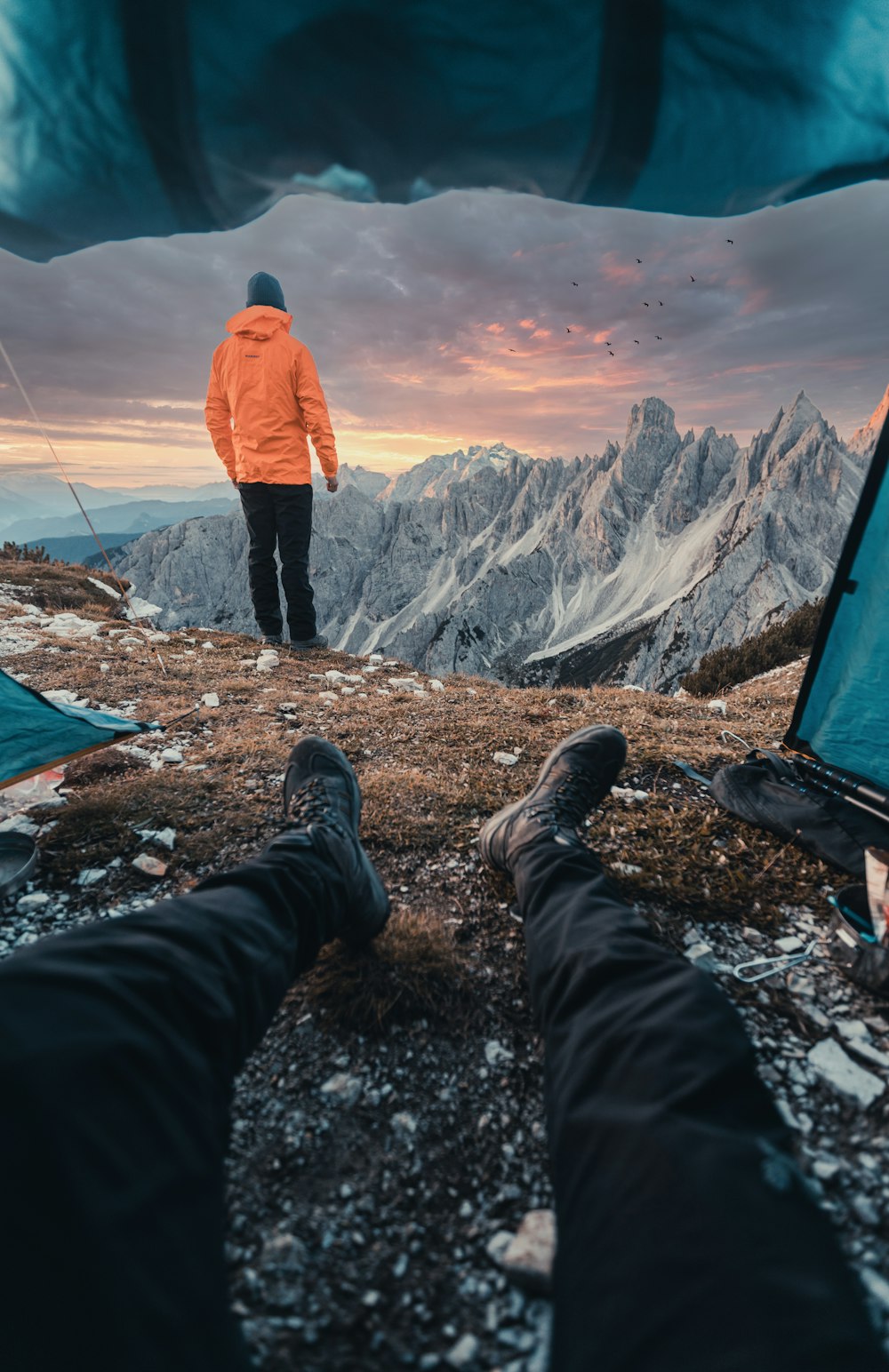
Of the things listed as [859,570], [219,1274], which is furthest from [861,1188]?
[859,570]

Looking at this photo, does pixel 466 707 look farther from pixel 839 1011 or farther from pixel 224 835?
pixel 839 1011

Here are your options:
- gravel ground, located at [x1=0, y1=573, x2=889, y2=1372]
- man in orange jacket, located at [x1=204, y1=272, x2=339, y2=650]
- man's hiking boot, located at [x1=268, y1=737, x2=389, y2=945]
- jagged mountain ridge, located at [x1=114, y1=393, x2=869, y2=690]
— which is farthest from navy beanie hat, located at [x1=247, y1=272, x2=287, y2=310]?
jagged mountain ridge, located at [x1=114, y1=393, x2=869, y2=690]

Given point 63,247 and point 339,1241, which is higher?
point 63,247

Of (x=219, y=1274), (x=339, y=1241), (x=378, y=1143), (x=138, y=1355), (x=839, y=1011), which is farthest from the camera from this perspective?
(x=839, y=1011)

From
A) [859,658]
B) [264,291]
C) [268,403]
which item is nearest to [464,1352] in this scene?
[859,658]

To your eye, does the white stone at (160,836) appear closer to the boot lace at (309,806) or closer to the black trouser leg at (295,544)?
the boot lace at (309,806)

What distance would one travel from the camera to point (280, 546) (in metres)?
9.35

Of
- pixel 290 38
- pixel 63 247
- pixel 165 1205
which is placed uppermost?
pixel 290 38

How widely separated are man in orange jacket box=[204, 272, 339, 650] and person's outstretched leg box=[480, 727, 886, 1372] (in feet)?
25.1

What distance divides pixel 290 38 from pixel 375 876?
438 centimetres

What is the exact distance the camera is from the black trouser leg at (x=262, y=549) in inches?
364

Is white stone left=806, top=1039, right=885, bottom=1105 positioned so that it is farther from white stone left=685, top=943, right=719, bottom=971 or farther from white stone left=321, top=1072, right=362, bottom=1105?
white stone left=321, top=1072, right=362, bottom=1105

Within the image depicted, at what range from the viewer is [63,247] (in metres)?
3.59

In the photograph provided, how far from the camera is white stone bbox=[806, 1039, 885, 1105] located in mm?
2180
